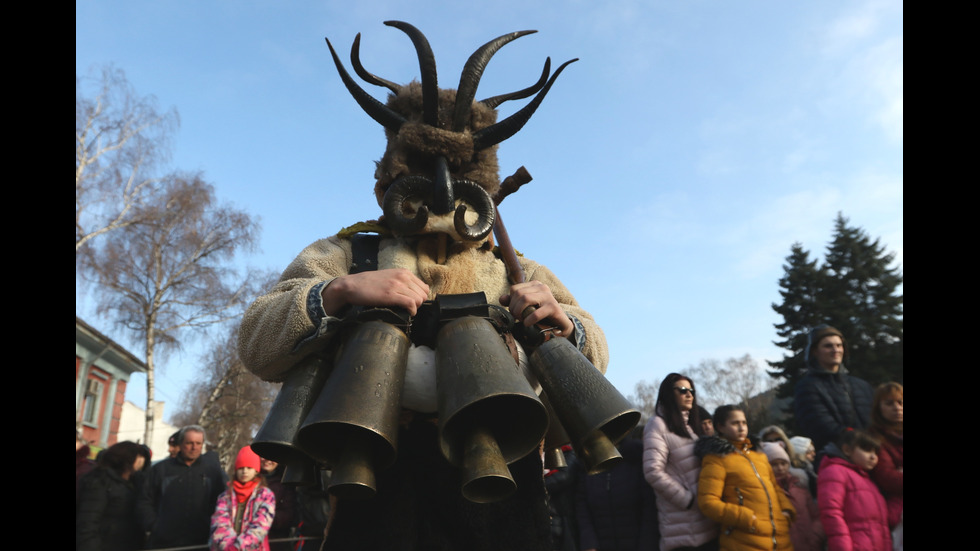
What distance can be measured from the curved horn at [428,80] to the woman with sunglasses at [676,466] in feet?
10.4

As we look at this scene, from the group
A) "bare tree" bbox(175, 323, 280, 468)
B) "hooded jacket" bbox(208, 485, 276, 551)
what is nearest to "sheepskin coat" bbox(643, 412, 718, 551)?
"hooded jacket" bbox(208, 485, 276, 551)

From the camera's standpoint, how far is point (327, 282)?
1.65m

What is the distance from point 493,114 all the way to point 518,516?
123 centimetres

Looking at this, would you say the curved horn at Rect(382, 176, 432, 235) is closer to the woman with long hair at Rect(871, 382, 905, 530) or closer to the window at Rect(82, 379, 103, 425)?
the woman with long hair at Rect(871, 382, 905, 530)

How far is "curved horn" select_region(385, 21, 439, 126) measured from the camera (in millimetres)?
1907

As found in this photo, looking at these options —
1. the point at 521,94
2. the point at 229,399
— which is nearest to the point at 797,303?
the point at 229,399

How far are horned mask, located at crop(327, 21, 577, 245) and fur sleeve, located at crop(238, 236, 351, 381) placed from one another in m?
0.29

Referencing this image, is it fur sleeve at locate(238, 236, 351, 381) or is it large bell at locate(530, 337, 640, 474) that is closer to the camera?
large bell at locate(530, 337, 640, 474)

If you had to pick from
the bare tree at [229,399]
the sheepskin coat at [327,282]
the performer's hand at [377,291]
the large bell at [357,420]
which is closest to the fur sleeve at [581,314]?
the sheepskin coat at [327,282]

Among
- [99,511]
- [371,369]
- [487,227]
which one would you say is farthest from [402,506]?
[99,511]

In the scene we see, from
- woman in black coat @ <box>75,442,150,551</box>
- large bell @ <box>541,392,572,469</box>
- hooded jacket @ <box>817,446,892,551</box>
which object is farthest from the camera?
woman in black coat @ <box>75,442,150,551</box>

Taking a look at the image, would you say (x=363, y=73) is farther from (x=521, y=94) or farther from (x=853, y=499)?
(x=853, y=499)

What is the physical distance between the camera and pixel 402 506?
1.61 metres

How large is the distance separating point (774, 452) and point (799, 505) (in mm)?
422
